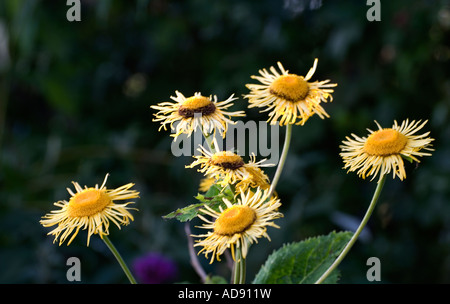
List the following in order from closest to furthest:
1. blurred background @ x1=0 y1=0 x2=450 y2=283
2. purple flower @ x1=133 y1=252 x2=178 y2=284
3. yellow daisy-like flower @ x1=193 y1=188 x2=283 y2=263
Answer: yellow daisy-like flower @ x1=193 y1=188 x2=283 y2=263
purple flower @ x1=133 y1=252 x2=178 y2=284
blurred background @ x1=0 y1=0 x2=450 y2=283

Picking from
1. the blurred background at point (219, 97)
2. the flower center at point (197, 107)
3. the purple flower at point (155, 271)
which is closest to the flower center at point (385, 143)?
the flower center at point (197, 107)

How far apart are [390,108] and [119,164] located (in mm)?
735

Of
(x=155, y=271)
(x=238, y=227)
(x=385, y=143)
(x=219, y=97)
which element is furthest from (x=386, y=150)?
(x=219, y=97)

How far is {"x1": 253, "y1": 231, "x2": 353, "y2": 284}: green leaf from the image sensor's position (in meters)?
0.39

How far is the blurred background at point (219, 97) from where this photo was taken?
115 cm

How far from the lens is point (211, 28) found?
5.45ft

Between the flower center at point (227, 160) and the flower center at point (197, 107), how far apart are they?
0.12 ft

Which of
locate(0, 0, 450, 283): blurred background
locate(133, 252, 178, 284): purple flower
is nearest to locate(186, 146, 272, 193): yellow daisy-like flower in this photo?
locate(133, 252, 178, 284): purple flower

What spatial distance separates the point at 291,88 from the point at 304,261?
13 centimetres

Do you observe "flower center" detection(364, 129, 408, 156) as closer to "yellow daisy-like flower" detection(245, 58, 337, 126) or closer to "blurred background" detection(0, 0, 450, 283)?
"yellow daisy-like flower" detection(245, 58, 337, 126)

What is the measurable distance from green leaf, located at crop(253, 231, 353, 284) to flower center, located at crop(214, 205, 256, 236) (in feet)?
0.33

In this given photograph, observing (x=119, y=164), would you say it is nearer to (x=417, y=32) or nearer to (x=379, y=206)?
(x=379, y=206)
